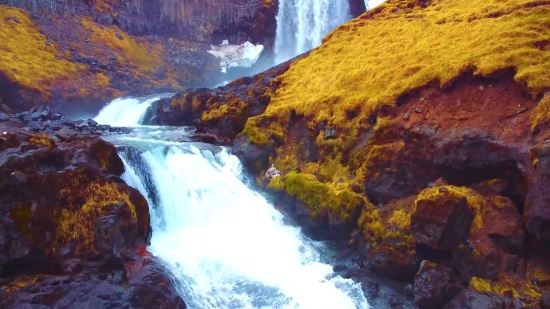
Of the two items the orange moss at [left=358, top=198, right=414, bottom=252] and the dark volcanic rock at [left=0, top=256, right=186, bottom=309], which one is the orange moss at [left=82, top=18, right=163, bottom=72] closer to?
the dark volcanic rock at [left=0, top=256, right=186, bottom=309]

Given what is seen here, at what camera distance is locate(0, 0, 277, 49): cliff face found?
47.0 metres

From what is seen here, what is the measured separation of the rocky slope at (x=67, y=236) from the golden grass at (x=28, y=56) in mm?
20343

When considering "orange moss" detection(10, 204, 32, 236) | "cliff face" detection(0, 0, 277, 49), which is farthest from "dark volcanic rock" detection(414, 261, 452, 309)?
"cliff face" detection(0, 0, 277, 49)

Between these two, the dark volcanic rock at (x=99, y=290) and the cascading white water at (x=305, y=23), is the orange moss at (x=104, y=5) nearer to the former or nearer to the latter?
the cascading white water at (x=305, y=23)

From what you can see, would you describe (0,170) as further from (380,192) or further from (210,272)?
(380,192)

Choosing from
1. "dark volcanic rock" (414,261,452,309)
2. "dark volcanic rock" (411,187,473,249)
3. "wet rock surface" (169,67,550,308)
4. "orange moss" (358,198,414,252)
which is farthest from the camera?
"orange moss" (358,198,414,252)

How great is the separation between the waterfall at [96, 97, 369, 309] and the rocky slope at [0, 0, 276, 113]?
53.6ft

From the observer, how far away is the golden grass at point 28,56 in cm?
2647

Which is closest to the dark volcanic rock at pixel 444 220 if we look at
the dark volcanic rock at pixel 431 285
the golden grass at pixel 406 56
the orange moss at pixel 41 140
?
the dark volcanic rock at pixel 431 285

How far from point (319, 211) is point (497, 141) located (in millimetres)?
5262

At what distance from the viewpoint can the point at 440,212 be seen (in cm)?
916

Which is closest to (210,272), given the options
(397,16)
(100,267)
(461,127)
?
(100,267)

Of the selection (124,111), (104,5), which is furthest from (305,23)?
(124,111)

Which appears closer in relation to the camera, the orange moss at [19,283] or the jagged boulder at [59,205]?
the orange moss at [19,283]
